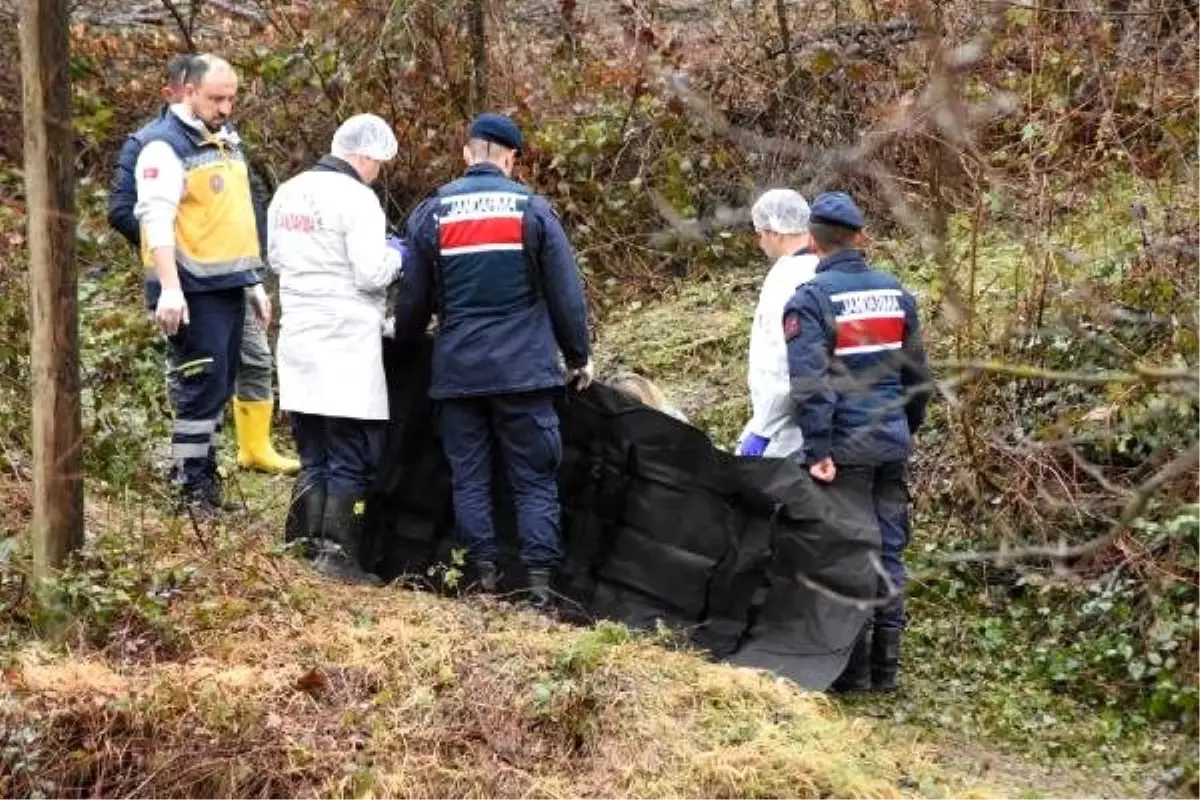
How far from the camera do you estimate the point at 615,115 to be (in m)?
12.4

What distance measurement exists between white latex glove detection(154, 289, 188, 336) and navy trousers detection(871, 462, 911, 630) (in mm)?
2821

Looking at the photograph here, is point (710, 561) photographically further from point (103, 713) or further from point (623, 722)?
point (103, 713)

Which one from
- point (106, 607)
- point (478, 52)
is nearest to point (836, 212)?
point (106, 607)

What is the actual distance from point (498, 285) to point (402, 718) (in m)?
→ 1.80

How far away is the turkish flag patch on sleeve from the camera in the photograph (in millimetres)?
6195

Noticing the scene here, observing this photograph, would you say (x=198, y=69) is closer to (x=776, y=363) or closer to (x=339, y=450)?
(x=339, y=450)

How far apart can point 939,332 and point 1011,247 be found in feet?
3.34

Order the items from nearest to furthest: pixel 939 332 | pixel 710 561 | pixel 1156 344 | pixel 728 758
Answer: pixel 728 758
pixel 710 561
pixel 1156 344
pixel 939 332

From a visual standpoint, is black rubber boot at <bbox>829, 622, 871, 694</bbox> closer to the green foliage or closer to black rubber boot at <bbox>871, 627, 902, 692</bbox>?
black rubber boot at <bbox>871, 627, 902, 692</bbox>

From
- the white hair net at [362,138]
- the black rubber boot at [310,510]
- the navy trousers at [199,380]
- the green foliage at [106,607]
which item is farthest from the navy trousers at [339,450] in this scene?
the white hair net at [362,138]

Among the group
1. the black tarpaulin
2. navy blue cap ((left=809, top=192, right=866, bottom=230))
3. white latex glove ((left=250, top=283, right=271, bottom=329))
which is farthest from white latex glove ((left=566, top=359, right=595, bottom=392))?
white latex glove ((left=250, top=283, right=271, bottom=329))

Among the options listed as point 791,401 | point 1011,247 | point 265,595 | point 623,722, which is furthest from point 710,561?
point 1011,247

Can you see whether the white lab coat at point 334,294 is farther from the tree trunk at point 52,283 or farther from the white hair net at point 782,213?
the white hair net at point 782,213

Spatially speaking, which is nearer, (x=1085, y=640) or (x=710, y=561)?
(x=710, y=561)
